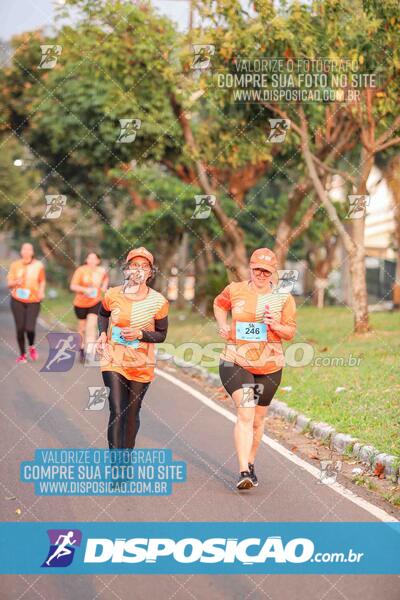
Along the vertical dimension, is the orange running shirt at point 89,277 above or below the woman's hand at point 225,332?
below

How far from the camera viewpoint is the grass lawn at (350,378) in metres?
11.2

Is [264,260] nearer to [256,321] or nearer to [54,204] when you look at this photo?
[256,321]

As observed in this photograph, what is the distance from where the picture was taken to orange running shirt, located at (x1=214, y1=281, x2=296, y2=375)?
28.2 ft

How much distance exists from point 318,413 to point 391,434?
1731mm

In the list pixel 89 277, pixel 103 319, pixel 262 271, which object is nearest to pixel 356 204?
pixel 89 277

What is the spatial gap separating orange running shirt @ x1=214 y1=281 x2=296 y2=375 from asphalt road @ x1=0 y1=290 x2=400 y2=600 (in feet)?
3.41

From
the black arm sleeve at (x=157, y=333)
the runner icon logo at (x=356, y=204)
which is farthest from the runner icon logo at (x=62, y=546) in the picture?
the runner icon logo at (x=356, y=204)

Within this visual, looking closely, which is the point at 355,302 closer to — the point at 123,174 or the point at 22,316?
the point at 22,316

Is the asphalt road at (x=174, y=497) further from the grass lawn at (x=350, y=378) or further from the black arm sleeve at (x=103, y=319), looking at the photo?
the black arm sleeve at (x=103, y=319)

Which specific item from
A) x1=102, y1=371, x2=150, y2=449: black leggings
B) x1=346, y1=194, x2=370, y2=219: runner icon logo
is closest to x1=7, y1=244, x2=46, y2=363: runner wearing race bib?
x1=346, y1=194, x2=370, y2=219: runner icon logo

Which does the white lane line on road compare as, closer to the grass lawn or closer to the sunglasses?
the grass lawn

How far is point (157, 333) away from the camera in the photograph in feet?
28.2

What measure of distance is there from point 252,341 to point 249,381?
1.08 ft

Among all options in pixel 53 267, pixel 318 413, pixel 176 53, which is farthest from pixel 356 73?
pixel 53 267
